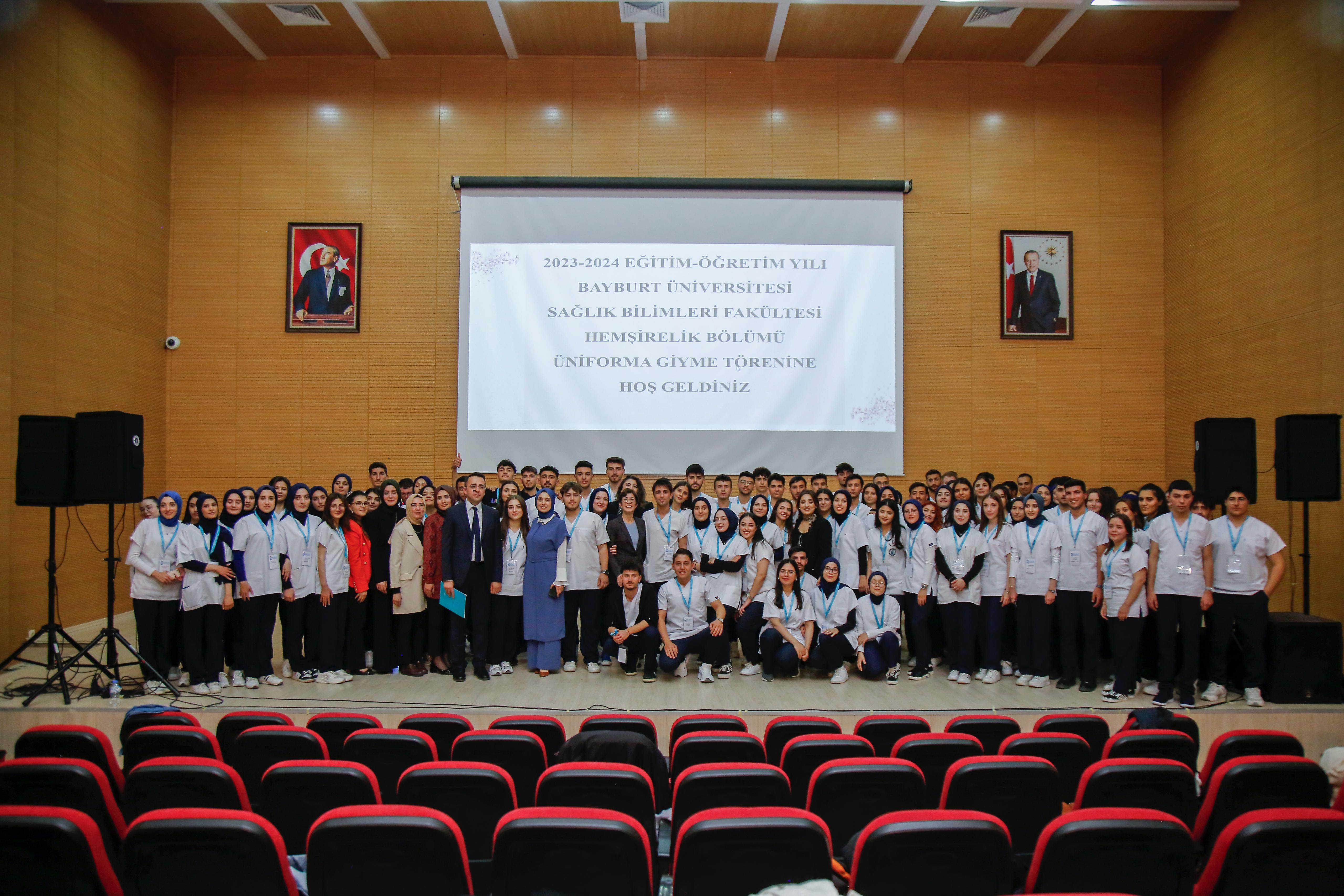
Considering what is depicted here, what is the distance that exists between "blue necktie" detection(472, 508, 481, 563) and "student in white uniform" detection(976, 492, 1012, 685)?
13.5ft

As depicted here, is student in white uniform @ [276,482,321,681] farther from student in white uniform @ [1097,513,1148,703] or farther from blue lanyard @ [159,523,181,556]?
student in white uniform @ [1097,513,1148,703]

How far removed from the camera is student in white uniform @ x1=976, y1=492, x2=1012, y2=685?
5.85 metres

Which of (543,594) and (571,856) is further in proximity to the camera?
(543,594)

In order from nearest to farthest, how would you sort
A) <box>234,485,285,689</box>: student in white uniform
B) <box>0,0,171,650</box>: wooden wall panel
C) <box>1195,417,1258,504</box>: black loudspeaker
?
<box>234,485,285,689</box>: student in white uniform < <box>1195,417,1258,504</box>: black loudspeaker < <box>0,0,171,650</box>: wooden wall panel

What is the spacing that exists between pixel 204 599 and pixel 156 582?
14.5 inches

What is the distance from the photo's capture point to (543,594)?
19.5 feet

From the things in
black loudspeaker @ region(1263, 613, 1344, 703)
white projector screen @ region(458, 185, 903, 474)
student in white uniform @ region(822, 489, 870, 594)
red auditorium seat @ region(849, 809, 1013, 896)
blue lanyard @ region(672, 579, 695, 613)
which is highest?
white projector screen @ region(458, 185, 903, 474)

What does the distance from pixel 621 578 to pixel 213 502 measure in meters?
3.29

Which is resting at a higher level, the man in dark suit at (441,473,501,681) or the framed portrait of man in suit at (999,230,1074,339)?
the framed portrait of man in suit at (999,230,1074,339)

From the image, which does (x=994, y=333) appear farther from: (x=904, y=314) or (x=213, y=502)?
(x=213, y=502)

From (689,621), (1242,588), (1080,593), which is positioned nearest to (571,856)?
(689,621)

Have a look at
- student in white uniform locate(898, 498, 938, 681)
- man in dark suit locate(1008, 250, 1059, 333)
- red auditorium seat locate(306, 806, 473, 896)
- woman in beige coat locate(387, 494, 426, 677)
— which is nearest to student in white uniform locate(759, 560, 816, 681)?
student in white uniform locate(898, 498, 938, 681)

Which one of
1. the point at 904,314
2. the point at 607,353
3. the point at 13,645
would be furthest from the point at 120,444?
the point at 904,314

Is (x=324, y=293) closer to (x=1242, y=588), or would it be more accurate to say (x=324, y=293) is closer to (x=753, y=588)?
(x=753, y=588)
